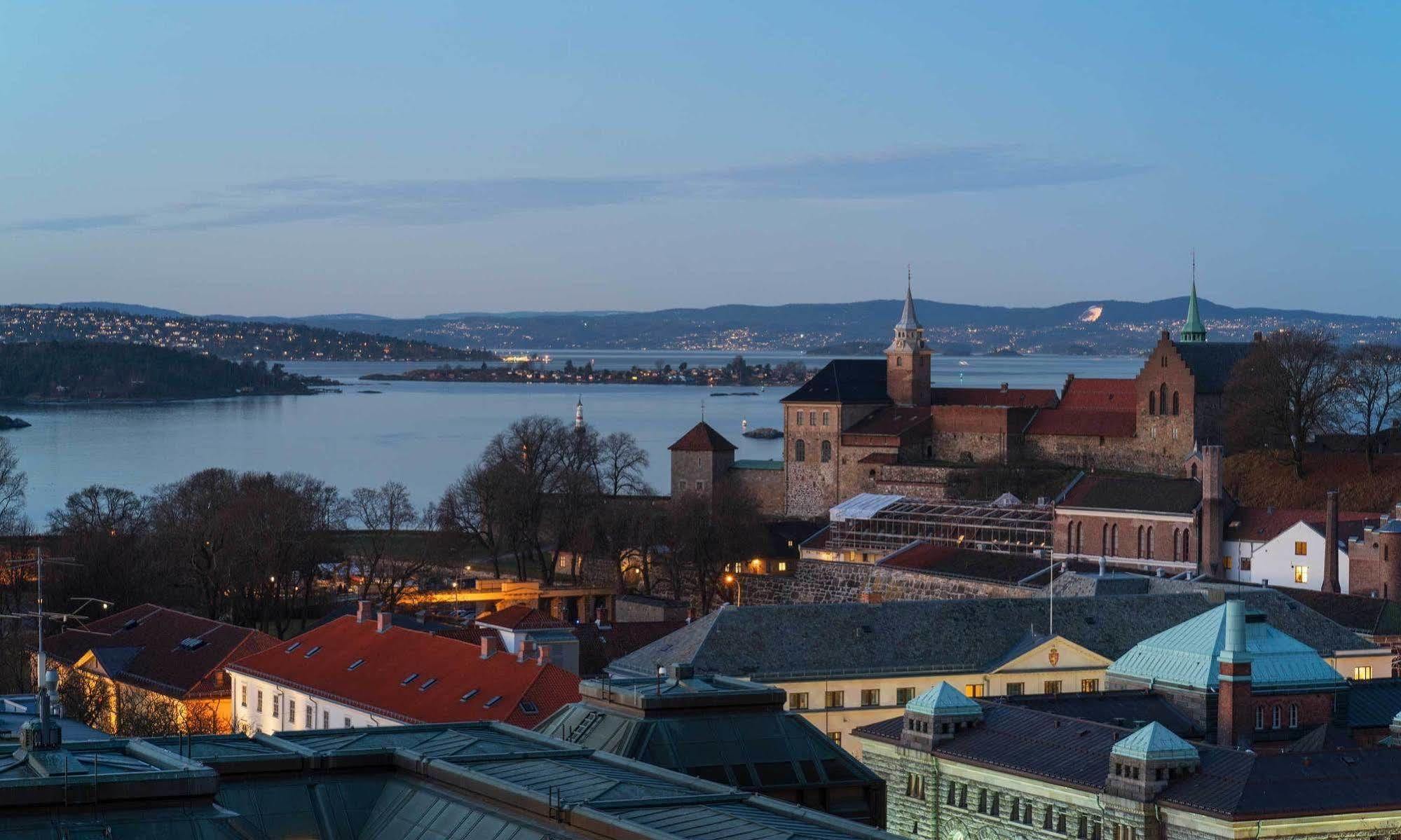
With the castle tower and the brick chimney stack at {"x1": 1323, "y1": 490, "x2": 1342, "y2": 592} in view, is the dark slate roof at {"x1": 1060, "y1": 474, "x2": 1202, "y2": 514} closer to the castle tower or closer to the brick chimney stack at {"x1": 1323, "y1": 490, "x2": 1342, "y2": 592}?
the brick chimney stack at {"x1": 1323, "y1": 490, "x2": 1342, "y2": 592}

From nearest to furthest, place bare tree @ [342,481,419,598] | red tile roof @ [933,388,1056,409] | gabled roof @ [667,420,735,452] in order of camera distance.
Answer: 1. bare tree @ [342,481,419,598]
2. gabled roof @ [667,420,735,452]
3. red tile roof @ [933,388,1056,409]

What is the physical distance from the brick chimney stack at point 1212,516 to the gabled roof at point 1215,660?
20.6 metres

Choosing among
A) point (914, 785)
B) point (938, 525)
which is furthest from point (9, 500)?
point (914, 785)

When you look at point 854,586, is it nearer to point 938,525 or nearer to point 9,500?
point 938,525

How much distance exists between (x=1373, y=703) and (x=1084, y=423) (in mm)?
35996

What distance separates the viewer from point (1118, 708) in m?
33.3

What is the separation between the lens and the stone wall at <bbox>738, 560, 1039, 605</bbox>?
5016 cm

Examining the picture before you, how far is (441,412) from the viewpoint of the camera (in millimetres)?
185250

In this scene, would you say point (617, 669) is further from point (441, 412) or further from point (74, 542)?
point (441, 412)

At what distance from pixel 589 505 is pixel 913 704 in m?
37.2

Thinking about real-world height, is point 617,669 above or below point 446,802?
below

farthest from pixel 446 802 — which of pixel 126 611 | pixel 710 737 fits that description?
pixel 126 611

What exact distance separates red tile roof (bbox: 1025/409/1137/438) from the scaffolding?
5505 millimetres

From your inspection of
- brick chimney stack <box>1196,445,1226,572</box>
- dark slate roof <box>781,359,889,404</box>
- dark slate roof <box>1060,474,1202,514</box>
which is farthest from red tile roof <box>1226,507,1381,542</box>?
dark slate roof <box>781,359,889,404</box>
